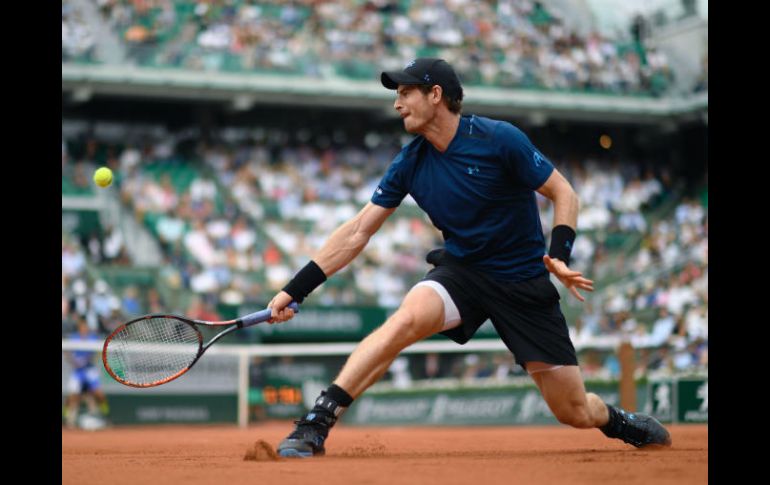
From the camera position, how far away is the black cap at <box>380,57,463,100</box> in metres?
7.25

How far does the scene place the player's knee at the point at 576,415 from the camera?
7.66m

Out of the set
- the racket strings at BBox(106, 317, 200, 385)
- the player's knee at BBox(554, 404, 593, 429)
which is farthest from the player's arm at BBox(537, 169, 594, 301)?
the racket strings at BBox(106, 317, 200, 385)

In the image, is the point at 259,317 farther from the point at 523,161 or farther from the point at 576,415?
the point at 576,415

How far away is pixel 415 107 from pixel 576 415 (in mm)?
2191

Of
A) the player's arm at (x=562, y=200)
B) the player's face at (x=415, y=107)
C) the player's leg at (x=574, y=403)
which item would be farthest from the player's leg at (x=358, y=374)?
the player's face at (x=415, y=107)

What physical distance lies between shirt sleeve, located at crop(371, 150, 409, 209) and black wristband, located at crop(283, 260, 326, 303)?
1.94 ft

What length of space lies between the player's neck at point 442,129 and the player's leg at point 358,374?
3.22 feet

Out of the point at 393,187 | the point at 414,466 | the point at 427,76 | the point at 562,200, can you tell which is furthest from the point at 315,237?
the point at 414,466

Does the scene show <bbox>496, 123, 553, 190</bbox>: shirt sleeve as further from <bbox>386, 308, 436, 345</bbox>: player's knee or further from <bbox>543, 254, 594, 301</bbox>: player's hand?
<bbox>386, 308, 436, 345</bbox>: player's knee

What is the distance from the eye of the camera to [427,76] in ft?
23.9

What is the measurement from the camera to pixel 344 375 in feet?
23.6

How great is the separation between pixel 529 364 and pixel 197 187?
56.0 feet

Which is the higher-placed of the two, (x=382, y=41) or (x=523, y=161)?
(x=523, y=161)

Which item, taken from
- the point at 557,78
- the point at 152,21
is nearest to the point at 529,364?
the point at 152,21
